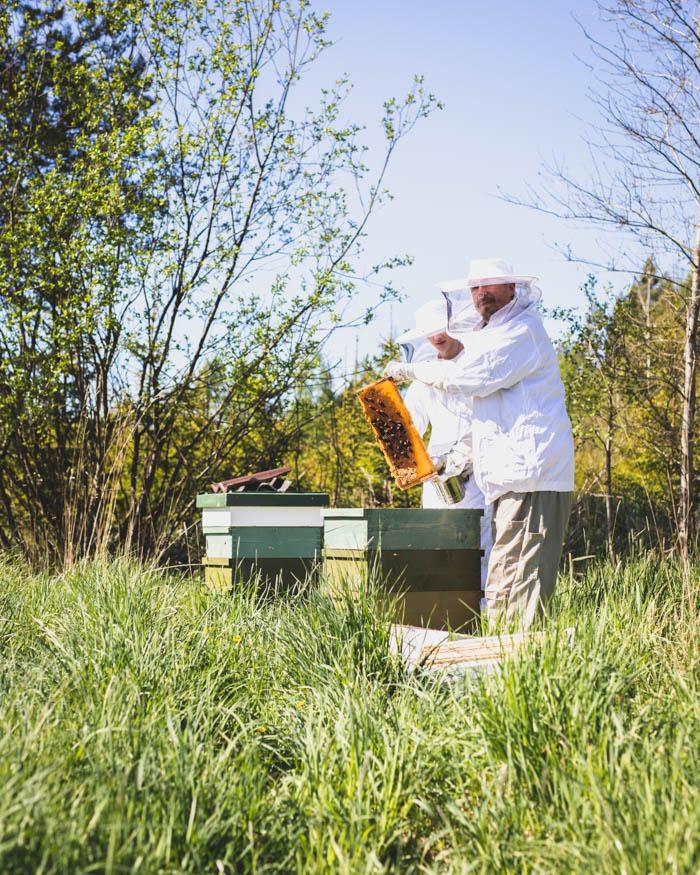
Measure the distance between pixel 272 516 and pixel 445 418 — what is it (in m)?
1.04

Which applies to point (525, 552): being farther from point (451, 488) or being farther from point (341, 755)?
point (341, 755)

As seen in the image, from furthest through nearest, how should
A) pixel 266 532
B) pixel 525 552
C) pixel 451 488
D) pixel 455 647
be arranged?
1. pixel 451 488
2. pixel 266 532
3. pixel 525 552
4. pixel 455 647

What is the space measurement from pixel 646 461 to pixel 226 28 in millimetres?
5467

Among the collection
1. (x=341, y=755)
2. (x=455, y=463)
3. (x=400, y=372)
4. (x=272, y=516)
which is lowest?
(x=341, y=755)

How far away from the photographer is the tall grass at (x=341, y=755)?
1.71 meters

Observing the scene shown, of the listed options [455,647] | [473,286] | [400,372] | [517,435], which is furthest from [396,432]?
[455,647]

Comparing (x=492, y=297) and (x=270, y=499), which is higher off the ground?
(x=492, y=297)

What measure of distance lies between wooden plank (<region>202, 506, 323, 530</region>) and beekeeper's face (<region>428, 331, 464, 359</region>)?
100 cm

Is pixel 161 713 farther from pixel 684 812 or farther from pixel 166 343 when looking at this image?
pixel 166 343

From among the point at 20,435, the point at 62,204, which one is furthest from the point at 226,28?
the point at 20,435

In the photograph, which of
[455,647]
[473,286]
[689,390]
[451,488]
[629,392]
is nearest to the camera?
[455,647]

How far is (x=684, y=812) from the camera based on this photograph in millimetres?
1687

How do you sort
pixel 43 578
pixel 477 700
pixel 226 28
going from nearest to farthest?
pixel 477 700, pixel 43 578, pixel 226 28

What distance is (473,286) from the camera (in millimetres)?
3775
